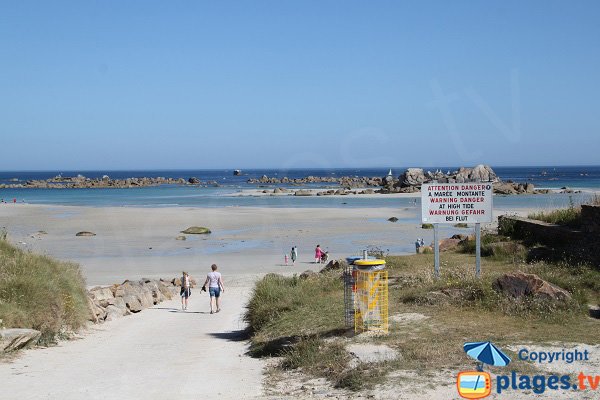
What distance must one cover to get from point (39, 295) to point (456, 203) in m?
8.98

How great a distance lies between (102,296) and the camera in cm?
1792

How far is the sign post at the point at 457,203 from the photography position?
48.1ft

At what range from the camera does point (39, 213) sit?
5647cm

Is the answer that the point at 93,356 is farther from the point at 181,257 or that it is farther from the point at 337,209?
the point at 337,209

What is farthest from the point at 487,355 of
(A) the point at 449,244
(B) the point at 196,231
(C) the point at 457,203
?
(B) the point at 196,231

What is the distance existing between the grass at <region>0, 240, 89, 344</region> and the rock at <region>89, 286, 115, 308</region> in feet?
5.69

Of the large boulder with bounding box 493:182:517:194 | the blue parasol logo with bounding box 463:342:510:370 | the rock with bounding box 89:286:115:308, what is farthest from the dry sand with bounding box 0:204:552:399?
the large boulder with bounding box 493:182:517:194

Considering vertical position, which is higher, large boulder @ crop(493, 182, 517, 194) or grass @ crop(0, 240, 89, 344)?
grass @ crop(0, 240, 89, 344)

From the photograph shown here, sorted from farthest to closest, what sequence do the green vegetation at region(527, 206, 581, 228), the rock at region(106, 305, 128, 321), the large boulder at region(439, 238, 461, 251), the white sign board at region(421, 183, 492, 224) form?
1. the large boulder at region(439, 238, 461, 251)
2. the rock at region(106, 305, 128, 321)
3. the green vegetation at region(527, 206, 581, 228)
4. the white sign board at region(421, 183, 492, 224)

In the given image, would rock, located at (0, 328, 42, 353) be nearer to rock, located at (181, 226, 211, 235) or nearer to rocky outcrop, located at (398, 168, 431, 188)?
rock, located at (181, 226, 211, 235)

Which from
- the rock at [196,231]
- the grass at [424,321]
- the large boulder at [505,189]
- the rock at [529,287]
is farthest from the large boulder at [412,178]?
the rock at [529,287]

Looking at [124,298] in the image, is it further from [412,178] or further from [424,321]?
[412,178]

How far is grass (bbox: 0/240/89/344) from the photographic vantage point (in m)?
12.3

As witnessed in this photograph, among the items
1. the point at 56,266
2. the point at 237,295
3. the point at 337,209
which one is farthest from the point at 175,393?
the point at 337,209
